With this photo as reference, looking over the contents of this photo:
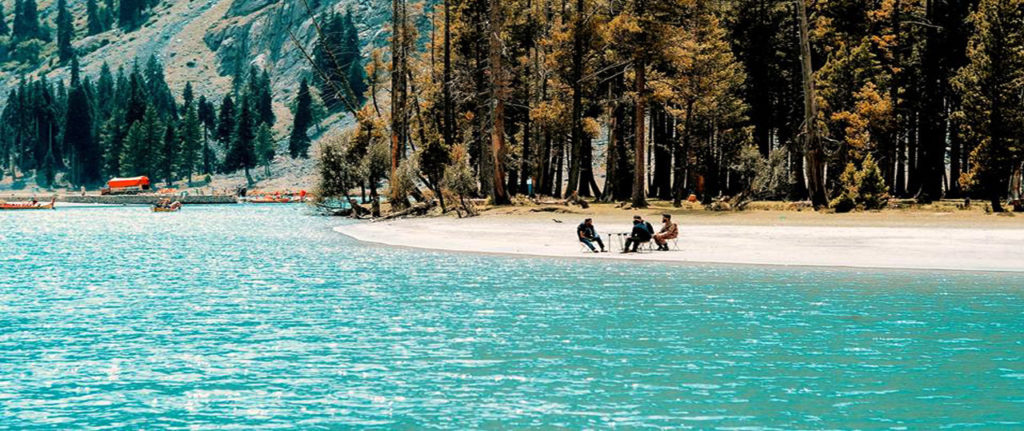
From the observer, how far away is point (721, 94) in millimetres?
57031

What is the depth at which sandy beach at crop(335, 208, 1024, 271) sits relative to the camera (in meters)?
29.1

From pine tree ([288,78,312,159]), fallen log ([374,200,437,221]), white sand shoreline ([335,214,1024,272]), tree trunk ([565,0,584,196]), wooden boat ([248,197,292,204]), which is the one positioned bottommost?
white sand shoreline ([335,214,1024,272])

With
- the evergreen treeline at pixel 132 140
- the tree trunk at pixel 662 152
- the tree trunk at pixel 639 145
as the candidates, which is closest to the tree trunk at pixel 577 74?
the tree trunk at pixel 639 145

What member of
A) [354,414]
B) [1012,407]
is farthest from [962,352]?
[354,414]

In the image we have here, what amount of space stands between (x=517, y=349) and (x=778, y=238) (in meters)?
20.8

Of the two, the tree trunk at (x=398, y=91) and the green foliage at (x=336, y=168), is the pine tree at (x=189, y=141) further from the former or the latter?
the tree trunk at (x=398, y=91)

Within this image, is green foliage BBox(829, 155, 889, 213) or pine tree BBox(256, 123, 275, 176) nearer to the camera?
green foliage BBox(829, 155, 889, 213)

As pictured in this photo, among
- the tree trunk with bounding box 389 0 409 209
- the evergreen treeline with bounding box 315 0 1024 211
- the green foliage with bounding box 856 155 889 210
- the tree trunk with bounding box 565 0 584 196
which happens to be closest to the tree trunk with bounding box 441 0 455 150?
the evergreen treeline with bounding box 315 0 1024 211

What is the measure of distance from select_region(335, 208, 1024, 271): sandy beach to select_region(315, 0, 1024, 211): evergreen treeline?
476 cm

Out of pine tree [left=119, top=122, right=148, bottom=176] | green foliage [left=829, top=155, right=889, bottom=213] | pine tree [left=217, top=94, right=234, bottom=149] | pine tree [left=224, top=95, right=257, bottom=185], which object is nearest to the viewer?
green foliage [left=829, top=155, right=889, bottom=213]

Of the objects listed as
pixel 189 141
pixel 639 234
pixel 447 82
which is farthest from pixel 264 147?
pixel 639 234

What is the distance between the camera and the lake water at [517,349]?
1123 cm

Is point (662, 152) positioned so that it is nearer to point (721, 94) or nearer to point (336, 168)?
point (721, 94)

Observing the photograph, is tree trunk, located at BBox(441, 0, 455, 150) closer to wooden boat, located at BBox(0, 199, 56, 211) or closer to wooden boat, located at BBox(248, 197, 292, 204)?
wooden boat, located at BBox(248, 197, 292, 204)
